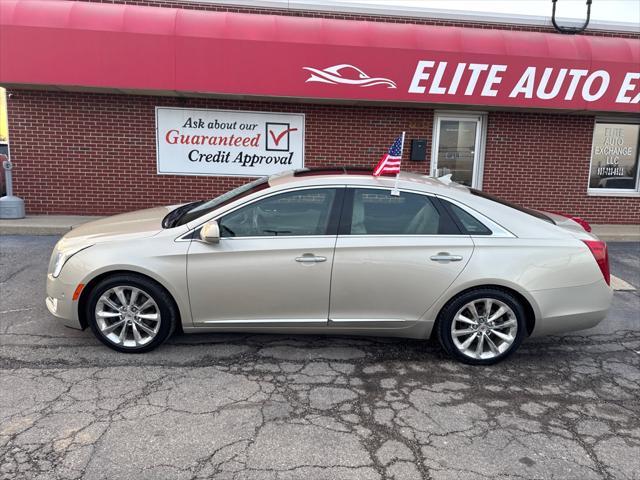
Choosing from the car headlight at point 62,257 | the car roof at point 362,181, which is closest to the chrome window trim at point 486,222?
the car roof at point 362,181

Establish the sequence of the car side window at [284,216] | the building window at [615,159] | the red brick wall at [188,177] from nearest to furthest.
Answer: the car side window at [284,216]
the red brick wall at [188,177]
the building window at [615,159]

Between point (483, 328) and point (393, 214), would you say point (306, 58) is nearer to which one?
point (393, 214)

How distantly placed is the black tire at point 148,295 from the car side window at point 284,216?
2.24ft

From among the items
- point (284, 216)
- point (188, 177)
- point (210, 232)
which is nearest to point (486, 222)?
point (284, 216)

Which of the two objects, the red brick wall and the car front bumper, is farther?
the red brick wall

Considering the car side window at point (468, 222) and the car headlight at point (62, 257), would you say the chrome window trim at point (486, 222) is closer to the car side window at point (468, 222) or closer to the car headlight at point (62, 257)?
the car side window at point (468, 222)

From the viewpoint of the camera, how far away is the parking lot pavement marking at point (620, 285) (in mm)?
6474

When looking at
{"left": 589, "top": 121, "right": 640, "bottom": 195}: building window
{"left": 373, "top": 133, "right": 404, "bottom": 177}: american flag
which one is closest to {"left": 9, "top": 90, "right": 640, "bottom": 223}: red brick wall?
{"left": 589, "top": 121, "right": 640, "bottom": 195}: building window

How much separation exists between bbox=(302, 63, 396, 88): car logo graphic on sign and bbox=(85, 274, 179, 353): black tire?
527 centimetres

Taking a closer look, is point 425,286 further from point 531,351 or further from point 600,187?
point 600,187

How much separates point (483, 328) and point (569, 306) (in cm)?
71

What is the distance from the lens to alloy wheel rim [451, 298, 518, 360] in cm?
407

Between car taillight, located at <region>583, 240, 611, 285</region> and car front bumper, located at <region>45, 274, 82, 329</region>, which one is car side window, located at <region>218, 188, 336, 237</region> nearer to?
car front bumper, located at <region>45, 274, 82, 329</region>

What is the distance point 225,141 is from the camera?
30.6 feet
